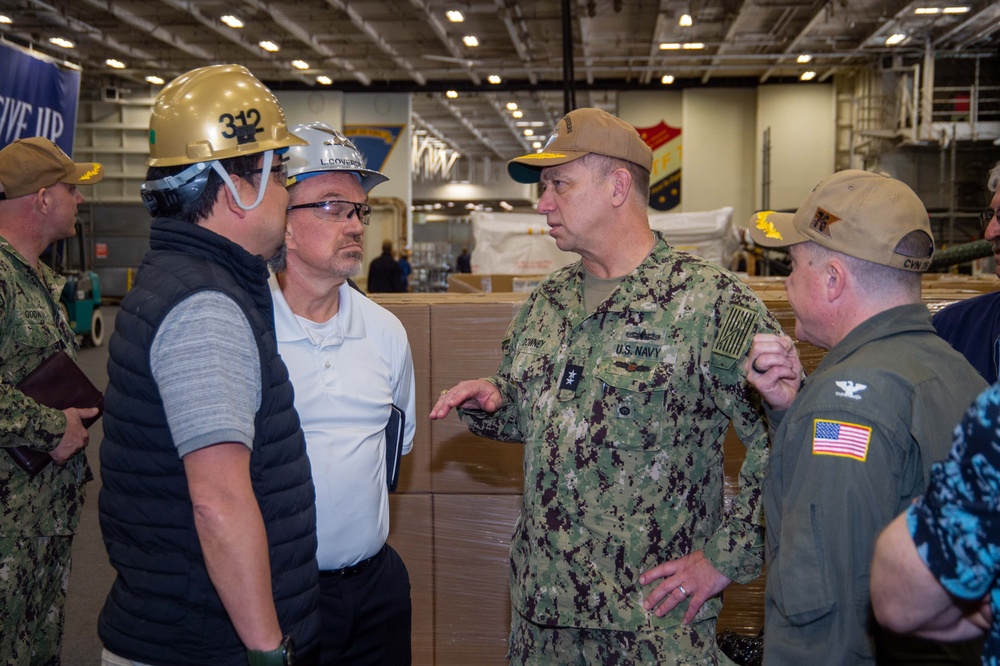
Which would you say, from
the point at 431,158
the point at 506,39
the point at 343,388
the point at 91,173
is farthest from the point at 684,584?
the point at 431,158

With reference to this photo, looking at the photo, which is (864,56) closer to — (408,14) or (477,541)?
(408,14)

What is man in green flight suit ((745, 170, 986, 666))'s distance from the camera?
150 cm

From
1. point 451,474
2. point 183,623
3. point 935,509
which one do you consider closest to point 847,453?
point 935,509

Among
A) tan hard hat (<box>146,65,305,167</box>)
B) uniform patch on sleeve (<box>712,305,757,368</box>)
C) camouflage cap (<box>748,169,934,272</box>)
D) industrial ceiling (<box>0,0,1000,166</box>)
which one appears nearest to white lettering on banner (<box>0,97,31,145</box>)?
industrial ceiling (<box>0,0,1000,166</box>)

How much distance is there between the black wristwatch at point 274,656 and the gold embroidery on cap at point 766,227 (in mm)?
1226

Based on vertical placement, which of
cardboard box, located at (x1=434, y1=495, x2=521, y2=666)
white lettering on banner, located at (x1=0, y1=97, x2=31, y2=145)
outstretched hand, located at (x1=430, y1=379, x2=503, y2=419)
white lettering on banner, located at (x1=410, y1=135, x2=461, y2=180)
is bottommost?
cardboard box, located at (x1=434, y1=495, x2=521, y2=666)

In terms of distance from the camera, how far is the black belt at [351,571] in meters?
2.14

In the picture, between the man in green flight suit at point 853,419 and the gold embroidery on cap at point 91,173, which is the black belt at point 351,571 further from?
the gold embroidery on cap at point 91,173

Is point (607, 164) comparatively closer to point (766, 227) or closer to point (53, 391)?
point (766, 227)

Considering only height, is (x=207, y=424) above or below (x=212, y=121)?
below

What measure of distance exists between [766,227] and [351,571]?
4.15ft

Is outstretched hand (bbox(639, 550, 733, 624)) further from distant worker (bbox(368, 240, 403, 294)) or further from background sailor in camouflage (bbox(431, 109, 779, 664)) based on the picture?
distant worker (bbox(368, 240, 403, 294))

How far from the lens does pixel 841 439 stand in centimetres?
A: 152

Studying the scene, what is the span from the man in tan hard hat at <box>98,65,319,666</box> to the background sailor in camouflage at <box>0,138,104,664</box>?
128 cm
